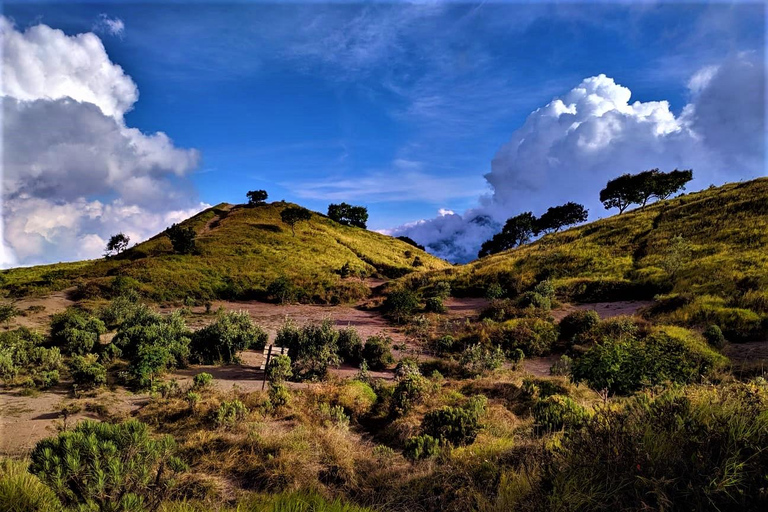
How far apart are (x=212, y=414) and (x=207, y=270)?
35922mm

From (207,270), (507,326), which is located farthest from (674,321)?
(207,270)

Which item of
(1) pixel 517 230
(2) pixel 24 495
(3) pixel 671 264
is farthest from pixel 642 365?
(1) pixel 517 230

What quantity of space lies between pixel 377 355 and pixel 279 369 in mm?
5236

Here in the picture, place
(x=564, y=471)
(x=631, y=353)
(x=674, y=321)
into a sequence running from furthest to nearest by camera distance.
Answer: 1. (x=674, y=321)
2. (x=631, y=353)
3. (x=564, y=471)

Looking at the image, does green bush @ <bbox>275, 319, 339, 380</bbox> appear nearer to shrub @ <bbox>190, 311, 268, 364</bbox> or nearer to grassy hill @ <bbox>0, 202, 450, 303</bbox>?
shrub @ <bbox>190, 311, 268, 364</bbox>

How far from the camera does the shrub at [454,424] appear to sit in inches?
292

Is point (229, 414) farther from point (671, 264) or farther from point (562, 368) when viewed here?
point (671, 264)

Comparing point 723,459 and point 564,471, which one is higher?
point 723,459

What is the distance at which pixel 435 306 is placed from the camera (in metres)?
27.9

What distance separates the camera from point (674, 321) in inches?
650

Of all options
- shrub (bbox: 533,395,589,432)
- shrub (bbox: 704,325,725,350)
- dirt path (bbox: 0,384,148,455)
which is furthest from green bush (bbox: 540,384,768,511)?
shrub (bbox: 704,325,725,350)

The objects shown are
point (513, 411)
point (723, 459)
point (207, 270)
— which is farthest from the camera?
point (207, 270)

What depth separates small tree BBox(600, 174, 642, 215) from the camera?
207 ft

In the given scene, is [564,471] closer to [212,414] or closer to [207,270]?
[212,414]
